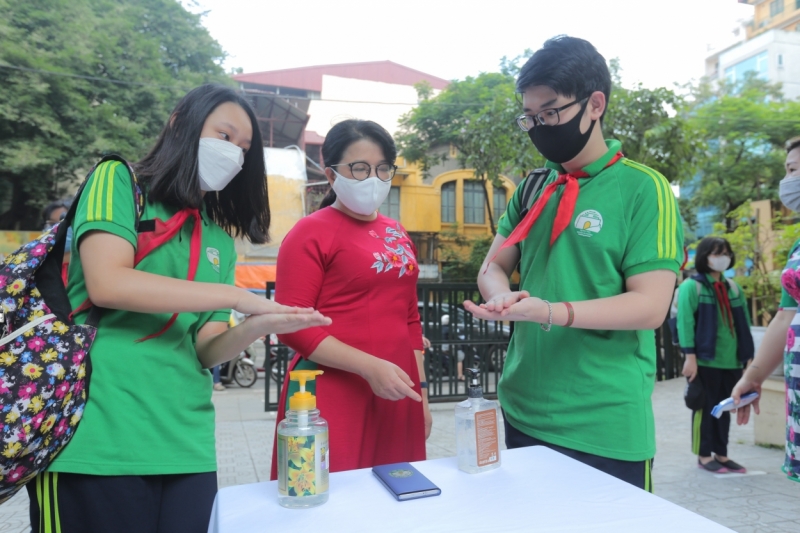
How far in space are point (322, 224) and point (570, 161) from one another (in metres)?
0.78

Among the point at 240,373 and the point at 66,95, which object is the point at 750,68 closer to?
the point at 240,373

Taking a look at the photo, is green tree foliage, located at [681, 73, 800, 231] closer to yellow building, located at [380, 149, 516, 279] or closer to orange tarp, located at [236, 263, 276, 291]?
yellow building, located at [380, 149, 516, 279]

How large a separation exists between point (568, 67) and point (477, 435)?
3.23ft

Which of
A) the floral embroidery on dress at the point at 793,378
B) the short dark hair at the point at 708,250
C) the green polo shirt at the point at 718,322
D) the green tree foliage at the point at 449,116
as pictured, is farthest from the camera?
the green tree foliage at the point at 449,116

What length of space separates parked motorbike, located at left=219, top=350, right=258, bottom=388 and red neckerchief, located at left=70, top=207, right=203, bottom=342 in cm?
864

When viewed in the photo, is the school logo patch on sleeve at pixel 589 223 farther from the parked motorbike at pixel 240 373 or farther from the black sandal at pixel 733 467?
the parked motorbike at pixel 240 373

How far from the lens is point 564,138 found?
167cm

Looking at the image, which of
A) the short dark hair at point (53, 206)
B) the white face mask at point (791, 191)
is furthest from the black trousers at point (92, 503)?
the short dark hair at point (53, 206)

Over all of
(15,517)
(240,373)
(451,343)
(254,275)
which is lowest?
(240,373)

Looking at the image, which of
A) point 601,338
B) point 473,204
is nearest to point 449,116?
point 473,204

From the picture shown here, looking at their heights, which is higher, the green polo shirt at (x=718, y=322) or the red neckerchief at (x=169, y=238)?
the red neckerchief at (x=169, y=238)

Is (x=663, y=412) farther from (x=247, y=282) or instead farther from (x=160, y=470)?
(x=247, y=282)

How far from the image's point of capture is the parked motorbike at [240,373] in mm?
9844

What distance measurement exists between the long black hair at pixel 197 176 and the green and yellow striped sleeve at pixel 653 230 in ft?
3.58
